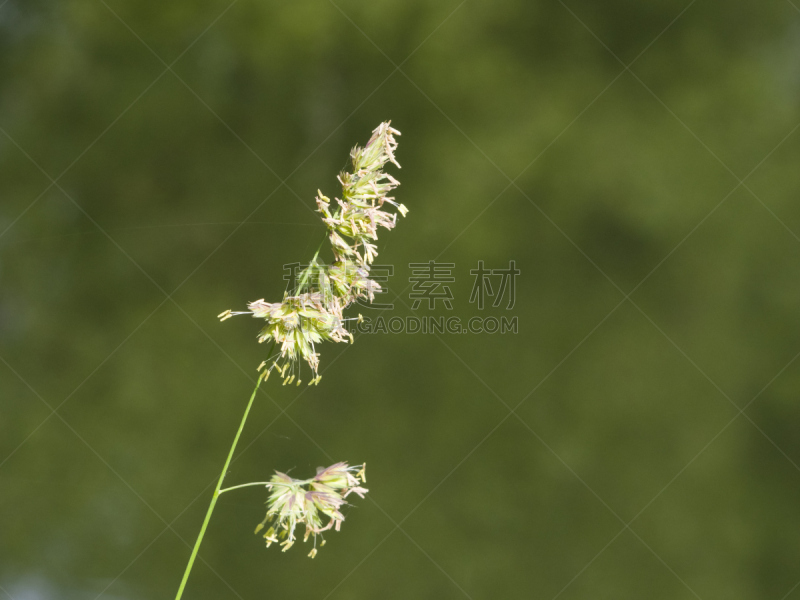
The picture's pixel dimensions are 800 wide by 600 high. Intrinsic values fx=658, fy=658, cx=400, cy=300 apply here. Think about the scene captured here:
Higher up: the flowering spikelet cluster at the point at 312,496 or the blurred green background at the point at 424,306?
the blurred green background at the point at 424,306

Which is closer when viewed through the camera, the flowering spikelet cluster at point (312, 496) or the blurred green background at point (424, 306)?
the flowering spikelet cluster at point (312, 496)

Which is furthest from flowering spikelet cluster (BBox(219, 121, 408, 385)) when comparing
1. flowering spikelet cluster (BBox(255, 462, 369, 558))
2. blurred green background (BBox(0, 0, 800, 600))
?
blurred green background (BBox(0, 0, 800, 600))

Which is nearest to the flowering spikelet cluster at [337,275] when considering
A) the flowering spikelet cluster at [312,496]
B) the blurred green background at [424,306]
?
the flowering spikelet cluster at [312,496]

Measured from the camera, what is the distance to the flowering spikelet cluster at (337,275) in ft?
0.86

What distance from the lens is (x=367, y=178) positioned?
0.27 metres

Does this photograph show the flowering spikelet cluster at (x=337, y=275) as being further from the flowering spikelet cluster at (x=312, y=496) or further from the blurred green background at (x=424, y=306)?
the blurred green background at (x=424, y=306)

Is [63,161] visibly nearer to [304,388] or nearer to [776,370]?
[304,388]

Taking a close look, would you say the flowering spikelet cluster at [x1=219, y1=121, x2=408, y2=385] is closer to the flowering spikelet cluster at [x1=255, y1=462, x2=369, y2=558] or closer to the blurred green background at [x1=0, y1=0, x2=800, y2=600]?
the flowering spikelet cluster at [x1=255, y1=462, x2=369, y2=558]

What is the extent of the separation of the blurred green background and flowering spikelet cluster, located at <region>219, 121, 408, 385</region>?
463mm

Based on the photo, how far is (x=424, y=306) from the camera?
29.0 inches

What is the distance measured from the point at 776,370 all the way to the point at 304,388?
1.61ft

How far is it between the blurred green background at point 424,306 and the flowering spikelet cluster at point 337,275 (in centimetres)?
46

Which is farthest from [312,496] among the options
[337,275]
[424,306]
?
[424,306]

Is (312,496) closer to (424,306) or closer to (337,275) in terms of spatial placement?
(337,275)
